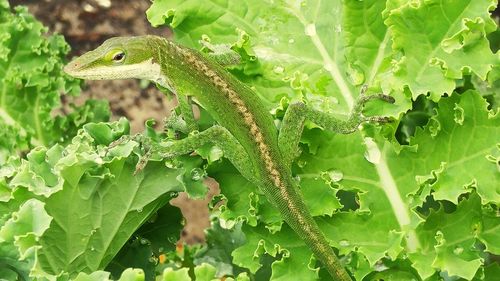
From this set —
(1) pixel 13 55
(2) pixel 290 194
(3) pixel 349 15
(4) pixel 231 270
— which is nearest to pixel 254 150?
(2) pixel 290 194

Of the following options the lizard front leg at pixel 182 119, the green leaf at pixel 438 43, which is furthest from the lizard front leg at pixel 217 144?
the green leaf at pixel 438 43

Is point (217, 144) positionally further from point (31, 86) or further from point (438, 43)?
point (31, 86)

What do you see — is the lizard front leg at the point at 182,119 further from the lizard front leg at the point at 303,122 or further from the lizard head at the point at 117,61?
the lizard front leg at the point at 303,122

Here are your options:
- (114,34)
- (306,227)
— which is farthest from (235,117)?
(114,34)

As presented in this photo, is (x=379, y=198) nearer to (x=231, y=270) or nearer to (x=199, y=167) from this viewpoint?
(x=199, y=167)

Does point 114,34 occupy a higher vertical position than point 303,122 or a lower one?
higher

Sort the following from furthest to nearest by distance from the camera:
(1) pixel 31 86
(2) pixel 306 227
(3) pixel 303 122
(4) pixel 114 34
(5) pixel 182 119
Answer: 1. (4) pixel 114 34
2. (1) pixel 31 86
3. (5) pixel 182 119
4. (3) pixel 303 122
5. (2) pixel 306 227

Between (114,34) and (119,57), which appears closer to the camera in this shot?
(119,57)

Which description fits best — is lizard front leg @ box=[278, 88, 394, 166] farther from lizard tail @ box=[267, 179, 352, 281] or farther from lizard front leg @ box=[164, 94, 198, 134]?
lizard front leg @ box=[164, 94, 198, 134]
